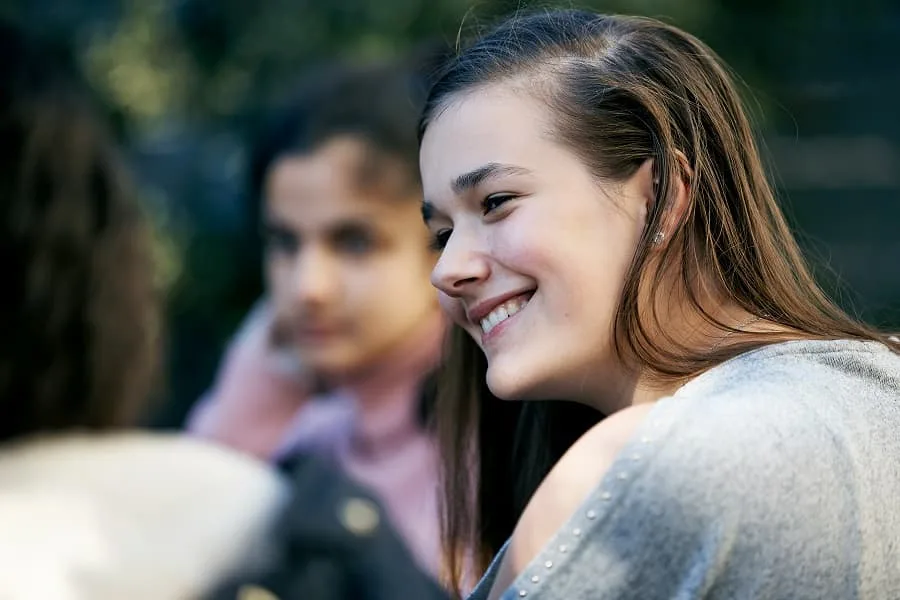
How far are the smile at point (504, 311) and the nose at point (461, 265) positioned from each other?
38 mm

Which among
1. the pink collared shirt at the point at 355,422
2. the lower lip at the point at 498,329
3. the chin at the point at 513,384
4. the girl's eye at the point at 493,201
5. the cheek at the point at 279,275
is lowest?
the pink collared shirt at the point at 355,422

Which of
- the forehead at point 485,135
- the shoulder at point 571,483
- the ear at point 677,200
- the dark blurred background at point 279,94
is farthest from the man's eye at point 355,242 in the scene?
the shoulder at point 571,483

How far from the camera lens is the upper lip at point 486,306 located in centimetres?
140

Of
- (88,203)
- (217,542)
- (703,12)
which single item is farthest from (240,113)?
(217,542)

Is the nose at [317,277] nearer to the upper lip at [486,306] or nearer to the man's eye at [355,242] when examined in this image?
the man's eye at [355,242]

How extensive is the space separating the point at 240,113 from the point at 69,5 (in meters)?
0.69

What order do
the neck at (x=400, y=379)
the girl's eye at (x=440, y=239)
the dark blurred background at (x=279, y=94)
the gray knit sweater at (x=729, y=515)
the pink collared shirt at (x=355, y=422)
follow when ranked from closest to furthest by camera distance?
the gray knit sweater at (x=729, y=515) < the girl's eye at (x=440, y=239) < the pink collared shirt at (x=355, y=422) < the neck at (x=400, y=379) < the dark blurred background at (x=279, y=94)

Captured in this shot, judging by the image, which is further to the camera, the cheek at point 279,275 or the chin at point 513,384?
the cheek at point 279,275

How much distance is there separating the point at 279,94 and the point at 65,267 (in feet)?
7.91

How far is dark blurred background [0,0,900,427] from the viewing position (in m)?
4.23

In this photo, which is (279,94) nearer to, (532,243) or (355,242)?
(355,242)

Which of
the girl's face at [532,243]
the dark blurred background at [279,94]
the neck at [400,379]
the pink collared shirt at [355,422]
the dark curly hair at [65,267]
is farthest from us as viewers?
the dark blurred background at [279,94]

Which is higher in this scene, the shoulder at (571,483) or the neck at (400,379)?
the shoulder at (571,483)

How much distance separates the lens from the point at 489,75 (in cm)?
147
